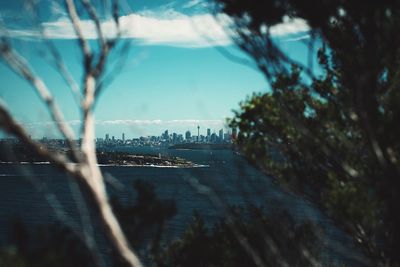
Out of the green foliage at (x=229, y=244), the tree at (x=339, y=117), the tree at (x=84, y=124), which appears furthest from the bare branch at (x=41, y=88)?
the green foliage at (x=229, y=244)

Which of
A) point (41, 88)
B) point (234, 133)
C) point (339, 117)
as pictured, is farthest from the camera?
point (234, 133)

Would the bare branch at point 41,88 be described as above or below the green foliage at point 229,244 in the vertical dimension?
above

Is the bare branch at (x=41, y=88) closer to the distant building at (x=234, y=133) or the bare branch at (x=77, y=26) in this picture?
the bare branch at (x=77, y=26)

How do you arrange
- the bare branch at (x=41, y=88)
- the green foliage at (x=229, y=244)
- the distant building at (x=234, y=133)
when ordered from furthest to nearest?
the distant building at (x=234, y=133)
the green foliage at (x=229, y=244)
the bare branch at (x=41, y=88)

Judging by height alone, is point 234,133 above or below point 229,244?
above

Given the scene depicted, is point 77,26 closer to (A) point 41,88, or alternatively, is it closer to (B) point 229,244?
(A) point 41,88

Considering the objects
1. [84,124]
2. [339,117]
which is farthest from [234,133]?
[84,124]

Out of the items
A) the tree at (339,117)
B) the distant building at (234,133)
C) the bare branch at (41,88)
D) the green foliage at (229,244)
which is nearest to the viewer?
the bare branch at (41,88)

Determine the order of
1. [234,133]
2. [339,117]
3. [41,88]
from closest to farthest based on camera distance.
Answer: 1. [41,88]
2. [339,117]
3. [234,133]

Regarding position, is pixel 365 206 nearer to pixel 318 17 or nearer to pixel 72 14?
pixel 318 17
